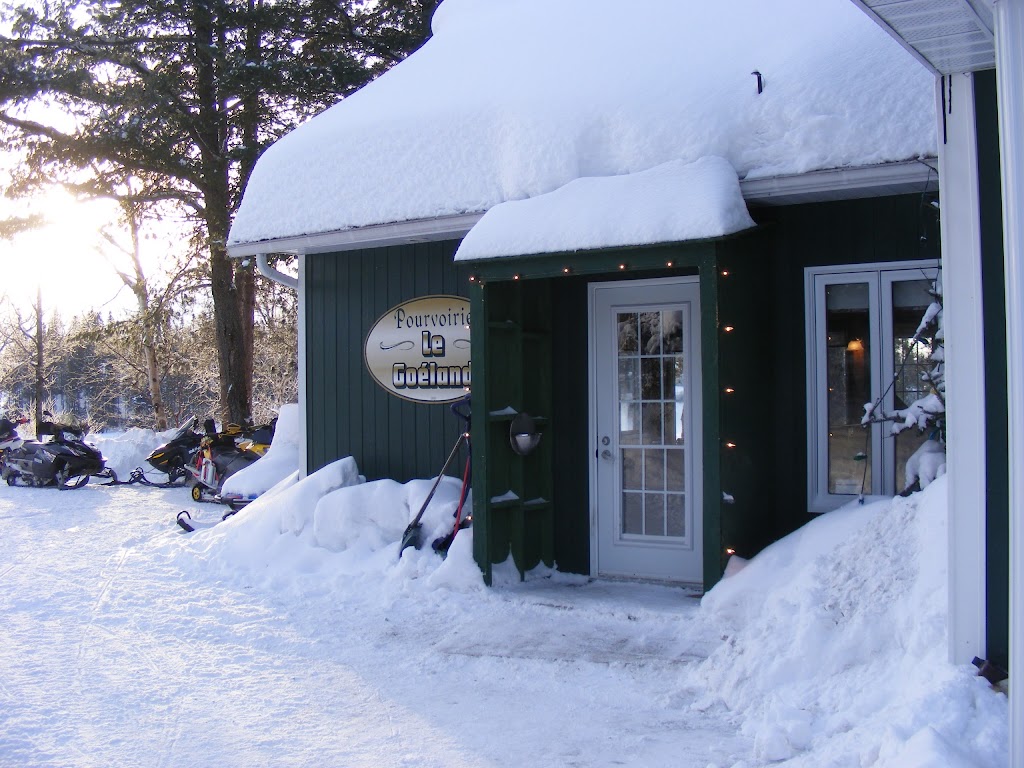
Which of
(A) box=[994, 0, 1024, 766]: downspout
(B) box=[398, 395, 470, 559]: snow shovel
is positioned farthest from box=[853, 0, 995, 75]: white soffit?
(B) box=[398, 395, 470, 559]: snow shovel

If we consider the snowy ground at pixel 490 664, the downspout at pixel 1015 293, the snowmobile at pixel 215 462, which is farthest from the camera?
the snowmobile at pixel 215 462

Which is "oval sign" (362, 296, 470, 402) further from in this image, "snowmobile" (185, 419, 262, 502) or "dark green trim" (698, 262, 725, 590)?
"snowmobile" (185, 419, 262, 502)

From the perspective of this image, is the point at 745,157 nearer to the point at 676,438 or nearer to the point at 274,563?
the point at 676,438

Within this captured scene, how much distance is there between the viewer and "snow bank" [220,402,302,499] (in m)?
10.3

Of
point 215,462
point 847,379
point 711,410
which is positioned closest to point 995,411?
point 711,410

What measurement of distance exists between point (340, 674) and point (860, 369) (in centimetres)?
381

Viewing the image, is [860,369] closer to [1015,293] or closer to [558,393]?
[558,393]

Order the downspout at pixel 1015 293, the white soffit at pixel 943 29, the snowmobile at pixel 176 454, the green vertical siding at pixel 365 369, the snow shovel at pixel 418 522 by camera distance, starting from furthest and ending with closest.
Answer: the snowmobile at pixel 176 454
the green vertical siding at pixel 365 369
the snow shovel at pixel 418 522
the white soffit at pixel 943 29
the downspout at pixel 1015 293

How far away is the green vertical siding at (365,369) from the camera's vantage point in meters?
7.77

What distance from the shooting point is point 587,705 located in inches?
175

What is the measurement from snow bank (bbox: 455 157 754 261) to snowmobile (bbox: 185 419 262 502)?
698cm

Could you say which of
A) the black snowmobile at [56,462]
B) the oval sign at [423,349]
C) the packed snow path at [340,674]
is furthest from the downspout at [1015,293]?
the black snowmobile at [56,462]

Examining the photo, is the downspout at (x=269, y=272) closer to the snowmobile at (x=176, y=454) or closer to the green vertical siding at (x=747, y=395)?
the green vertical siding at (x=747, y=395)

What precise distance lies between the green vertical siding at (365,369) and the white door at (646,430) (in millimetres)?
1377
